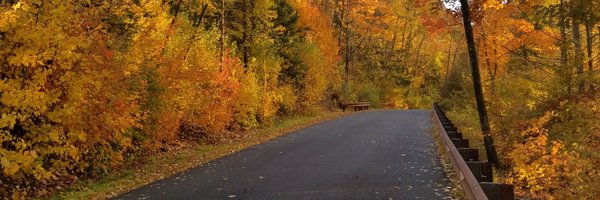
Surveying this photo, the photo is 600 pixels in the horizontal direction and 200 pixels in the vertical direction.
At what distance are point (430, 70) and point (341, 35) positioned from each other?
868 inches

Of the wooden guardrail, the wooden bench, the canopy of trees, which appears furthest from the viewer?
the wooden bench

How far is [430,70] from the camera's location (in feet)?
216

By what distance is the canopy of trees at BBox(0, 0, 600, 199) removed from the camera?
8.48 meters

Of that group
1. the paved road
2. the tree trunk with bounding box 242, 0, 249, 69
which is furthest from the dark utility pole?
the tree trunk with bounding box 242, 0, 249, 69

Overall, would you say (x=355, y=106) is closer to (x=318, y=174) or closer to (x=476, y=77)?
(x=476, y=77)

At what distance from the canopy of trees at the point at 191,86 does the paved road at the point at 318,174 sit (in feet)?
6.60

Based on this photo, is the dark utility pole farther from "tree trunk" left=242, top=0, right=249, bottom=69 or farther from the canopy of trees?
"tree trunk" left=242, top=0, right=249, bottom=69

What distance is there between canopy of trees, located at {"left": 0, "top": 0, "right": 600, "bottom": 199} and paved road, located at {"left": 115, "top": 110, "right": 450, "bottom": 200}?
2011 millimetres

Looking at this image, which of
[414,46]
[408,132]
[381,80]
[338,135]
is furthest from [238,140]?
[414,46]

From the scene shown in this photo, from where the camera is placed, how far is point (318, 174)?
10.5 meters

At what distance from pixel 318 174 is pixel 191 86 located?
6.82 m

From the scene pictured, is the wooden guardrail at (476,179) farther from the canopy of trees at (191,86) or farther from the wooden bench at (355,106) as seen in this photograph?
the wooden bench at (355,106)

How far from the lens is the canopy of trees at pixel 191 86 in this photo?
27.8ft

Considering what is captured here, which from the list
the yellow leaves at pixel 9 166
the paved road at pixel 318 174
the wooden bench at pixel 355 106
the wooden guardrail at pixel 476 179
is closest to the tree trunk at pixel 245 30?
the paved road at pixel 318 174
